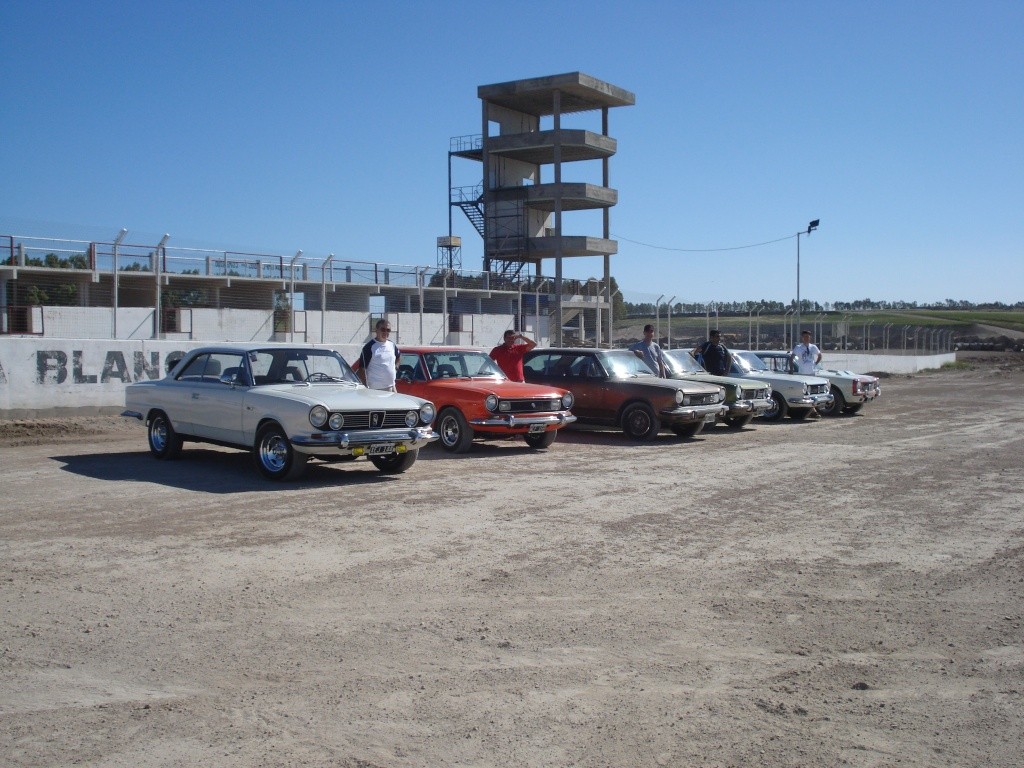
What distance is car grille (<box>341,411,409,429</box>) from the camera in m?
11.0

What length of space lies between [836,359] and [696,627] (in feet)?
129

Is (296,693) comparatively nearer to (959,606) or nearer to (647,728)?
(647,728)

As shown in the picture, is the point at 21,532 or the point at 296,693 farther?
the point at 21,532

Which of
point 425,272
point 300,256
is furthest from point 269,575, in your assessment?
point 425,272

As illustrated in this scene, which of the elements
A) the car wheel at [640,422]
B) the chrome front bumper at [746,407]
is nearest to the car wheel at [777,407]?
the chrome front bumper at [746,407]

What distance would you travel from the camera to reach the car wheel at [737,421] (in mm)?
19266

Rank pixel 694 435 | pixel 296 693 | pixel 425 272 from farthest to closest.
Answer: pixel 425 272 < pixel 694 435 < pixel 296 693

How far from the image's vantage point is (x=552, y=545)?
797 centimetres

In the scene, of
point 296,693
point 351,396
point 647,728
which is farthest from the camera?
point 351,396

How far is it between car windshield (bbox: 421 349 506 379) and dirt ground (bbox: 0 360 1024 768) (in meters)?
3.84

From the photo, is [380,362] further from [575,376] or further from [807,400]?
[807,400]

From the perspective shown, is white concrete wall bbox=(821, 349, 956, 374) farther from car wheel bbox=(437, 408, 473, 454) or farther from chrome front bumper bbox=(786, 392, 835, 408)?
car wheel bbox=(437, 408, 473, 454)

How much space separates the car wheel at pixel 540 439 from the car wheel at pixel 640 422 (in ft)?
7.19

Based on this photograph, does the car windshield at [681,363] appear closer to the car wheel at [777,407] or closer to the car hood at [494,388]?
the car wheel at [777,407]
